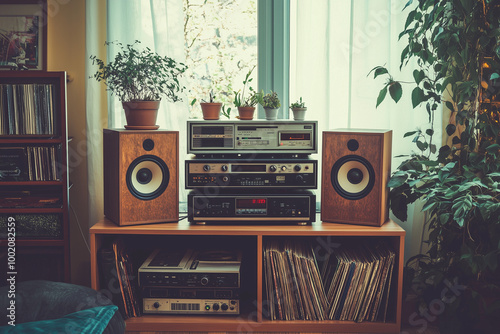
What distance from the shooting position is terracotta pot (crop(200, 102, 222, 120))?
2.12 metres

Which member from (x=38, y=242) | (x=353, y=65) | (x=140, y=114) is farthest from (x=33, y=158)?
(x=353, y=65)

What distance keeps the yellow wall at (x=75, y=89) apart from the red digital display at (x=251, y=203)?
0.85 m

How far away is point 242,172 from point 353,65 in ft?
2.40

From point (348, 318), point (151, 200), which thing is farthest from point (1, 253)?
point (348, 318)

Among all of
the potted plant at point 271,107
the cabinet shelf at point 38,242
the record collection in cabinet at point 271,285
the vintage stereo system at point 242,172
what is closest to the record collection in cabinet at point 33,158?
the cabinet shelf at point 38,242

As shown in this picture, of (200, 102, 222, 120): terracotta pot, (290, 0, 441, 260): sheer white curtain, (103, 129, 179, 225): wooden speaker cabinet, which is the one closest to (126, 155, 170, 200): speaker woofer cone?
(103, 129, 179, 225): wooden speaker cabinet

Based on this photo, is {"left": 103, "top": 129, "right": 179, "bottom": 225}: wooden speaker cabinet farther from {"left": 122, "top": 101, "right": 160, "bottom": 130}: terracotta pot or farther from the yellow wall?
the yellow wall

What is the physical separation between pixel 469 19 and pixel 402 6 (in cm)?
37

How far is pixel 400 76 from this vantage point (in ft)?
7.36

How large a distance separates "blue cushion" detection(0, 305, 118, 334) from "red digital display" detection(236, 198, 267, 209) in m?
0.89

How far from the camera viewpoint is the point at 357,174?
2004mm

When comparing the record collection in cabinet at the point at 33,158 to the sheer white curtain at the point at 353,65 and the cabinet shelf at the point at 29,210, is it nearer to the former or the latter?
the cabinet shelf at the point at 29,210

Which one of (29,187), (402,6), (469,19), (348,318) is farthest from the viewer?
(29,187)

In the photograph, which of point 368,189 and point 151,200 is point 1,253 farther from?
point 368,189
